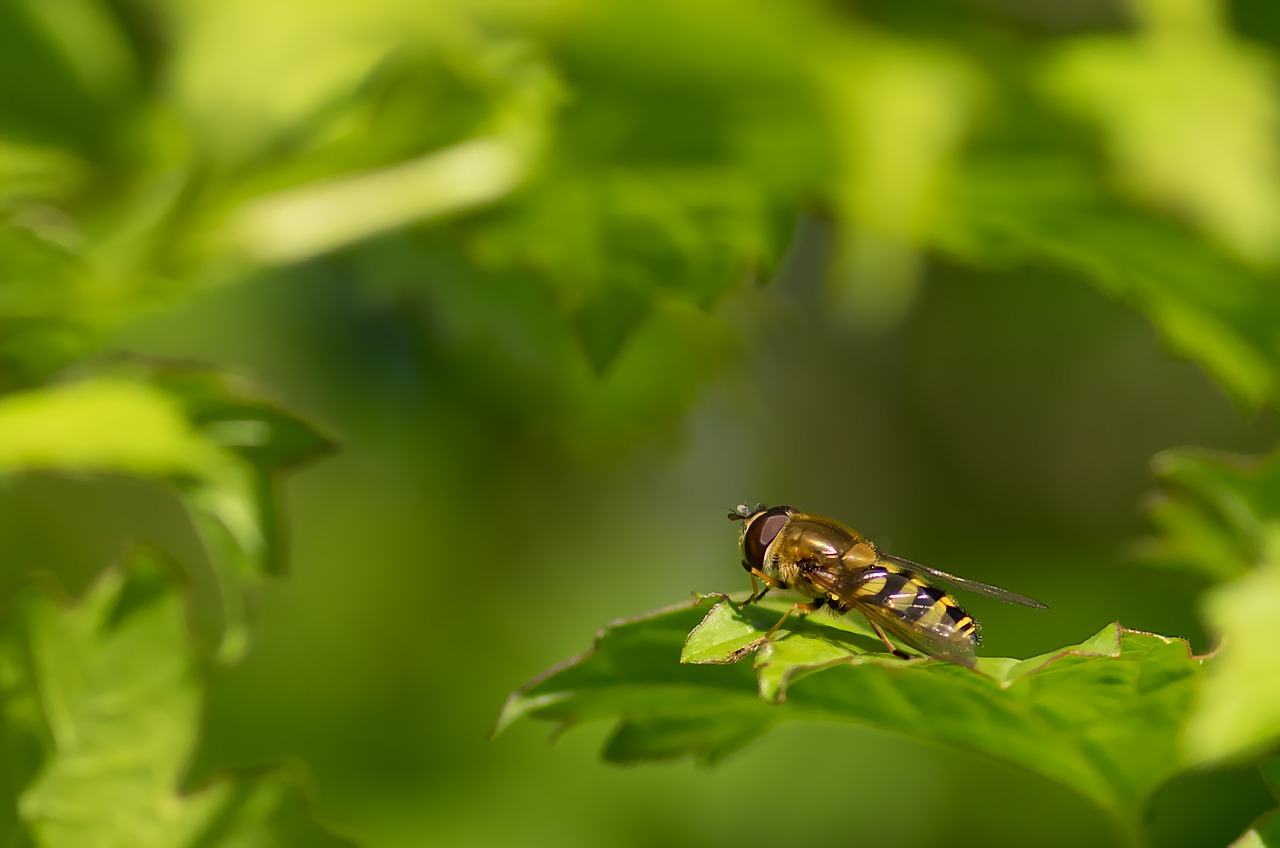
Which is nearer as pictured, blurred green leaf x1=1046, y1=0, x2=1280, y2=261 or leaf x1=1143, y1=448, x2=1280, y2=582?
leaf x1=1143, y1=448, x2=1280, y2=582

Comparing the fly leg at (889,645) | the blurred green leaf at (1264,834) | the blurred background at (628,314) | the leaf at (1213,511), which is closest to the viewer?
the blurred green leaf at (1264,834)

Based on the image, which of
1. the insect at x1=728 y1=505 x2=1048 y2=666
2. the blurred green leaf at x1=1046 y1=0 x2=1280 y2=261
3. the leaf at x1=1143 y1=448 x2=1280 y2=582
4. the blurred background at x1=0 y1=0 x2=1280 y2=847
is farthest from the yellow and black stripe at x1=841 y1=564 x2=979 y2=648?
the blurred green leaf at x1=1046 y1=0 x2=1280 y2=261

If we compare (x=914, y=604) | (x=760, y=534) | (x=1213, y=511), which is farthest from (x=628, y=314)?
(x=1213, y=511)

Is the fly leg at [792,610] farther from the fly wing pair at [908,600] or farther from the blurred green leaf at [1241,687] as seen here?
the blurred green leaf at [1241,687]

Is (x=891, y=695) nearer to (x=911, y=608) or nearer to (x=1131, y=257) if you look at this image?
(x=911, y=608)

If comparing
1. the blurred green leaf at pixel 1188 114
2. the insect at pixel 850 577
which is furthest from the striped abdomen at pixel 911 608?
the blurred green leaf at pixel 1188 114

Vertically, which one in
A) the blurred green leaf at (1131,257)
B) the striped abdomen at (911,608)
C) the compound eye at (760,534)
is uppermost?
the blurred green leaf at (1131,257)

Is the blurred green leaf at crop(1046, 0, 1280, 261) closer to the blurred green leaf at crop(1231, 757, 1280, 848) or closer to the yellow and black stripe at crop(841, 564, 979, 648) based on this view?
the yellow and black stripe at crop(841, 564, 979, 648)

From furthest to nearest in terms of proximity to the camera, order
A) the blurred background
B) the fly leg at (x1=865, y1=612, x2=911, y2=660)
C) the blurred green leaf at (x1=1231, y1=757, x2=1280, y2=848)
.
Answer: the blurred background → the fly leg at (x1=865, y1=612, x2=911, y2=660) → the blurred green leaf at (x1=1231, y1=757, x2=1280, y2=848)

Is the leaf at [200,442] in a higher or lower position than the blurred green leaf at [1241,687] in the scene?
higher
